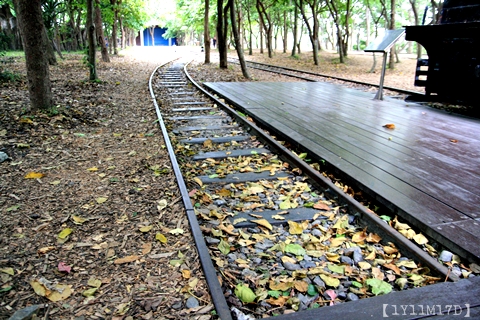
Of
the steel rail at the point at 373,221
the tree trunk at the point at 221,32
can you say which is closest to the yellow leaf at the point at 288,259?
the steel rail at the point at 373,221

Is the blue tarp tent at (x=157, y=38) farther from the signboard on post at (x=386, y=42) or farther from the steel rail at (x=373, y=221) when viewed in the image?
the steel rail at (x=373, y=221)

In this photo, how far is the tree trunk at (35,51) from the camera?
19.6 feet

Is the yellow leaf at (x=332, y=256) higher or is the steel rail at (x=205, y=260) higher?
the steel rail at (x=205, y=260)

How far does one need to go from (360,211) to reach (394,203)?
278 mm

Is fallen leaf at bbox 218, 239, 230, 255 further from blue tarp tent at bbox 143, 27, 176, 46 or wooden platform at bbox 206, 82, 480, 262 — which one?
blue tarp tent at bbox 143, 27, 176, 46

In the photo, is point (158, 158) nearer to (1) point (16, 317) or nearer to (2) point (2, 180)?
(2) point (2, 180)

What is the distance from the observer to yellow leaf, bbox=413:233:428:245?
105 inches

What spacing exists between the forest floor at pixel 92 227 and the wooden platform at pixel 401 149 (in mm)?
1751

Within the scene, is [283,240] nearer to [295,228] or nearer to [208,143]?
[295,228]

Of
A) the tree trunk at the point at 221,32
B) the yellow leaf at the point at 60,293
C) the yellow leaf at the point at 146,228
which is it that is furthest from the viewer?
the tree trunk at the point at 221,32

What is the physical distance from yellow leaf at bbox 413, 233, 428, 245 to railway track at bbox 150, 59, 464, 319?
143 millimetres

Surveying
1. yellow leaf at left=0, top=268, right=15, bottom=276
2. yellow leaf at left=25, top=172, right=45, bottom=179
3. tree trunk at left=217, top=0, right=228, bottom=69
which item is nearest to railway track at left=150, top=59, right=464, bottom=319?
yellow leaf at left=0, top=268, right=15, bottom=276

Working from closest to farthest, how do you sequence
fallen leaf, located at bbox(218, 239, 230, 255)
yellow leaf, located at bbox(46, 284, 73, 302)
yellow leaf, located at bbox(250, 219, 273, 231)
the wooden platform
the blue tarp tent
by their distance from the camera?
yellow leaf, located at bbox(46, 284, 73, 302) < fallen leaf, located at bbox(218, 239, 230, 255) < the wooden platform < yellow leaf, located at bbox(250, 219, 273, 231) < the blue tarp tent

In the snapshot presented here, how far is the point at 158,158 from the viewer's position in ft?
15.3
